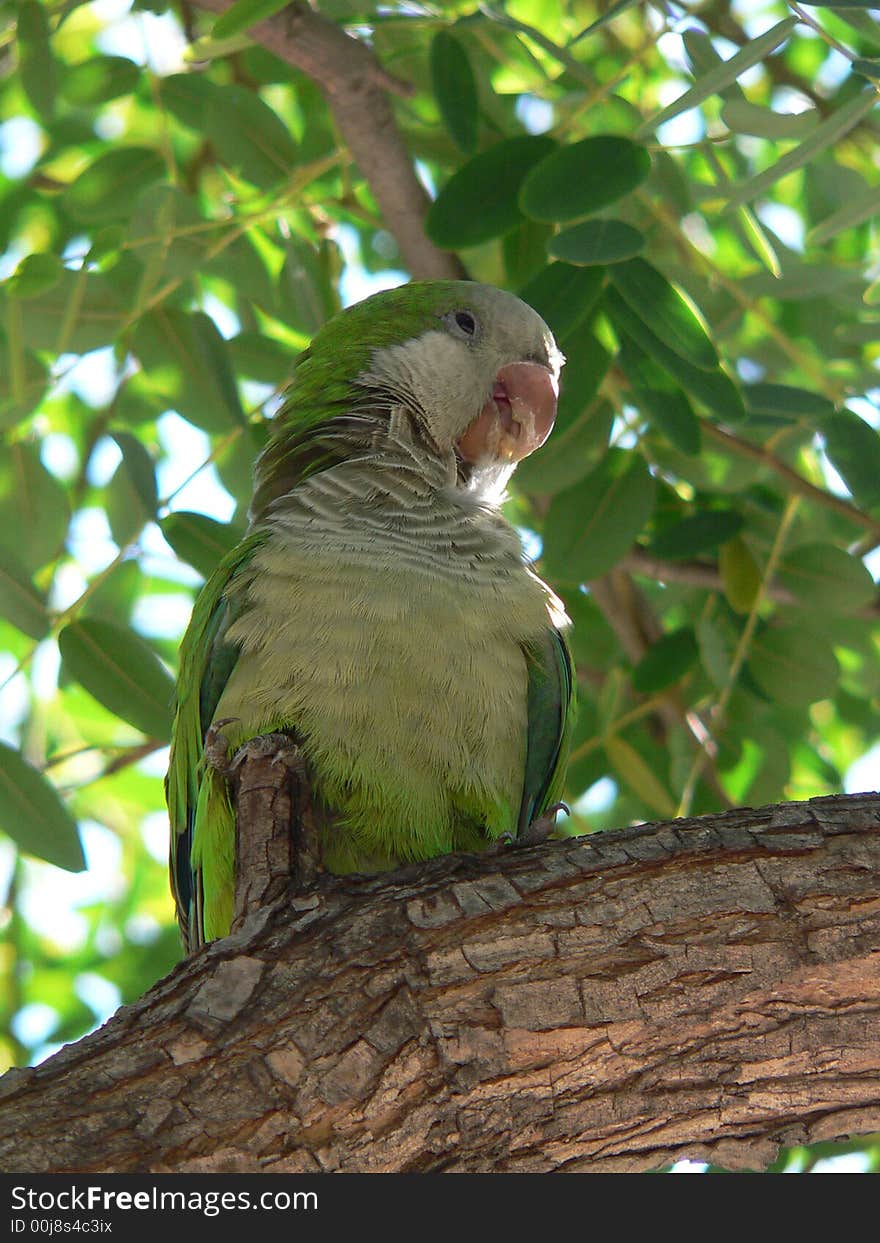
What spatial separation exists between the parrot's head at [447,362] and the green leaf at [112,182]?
0.75 metres

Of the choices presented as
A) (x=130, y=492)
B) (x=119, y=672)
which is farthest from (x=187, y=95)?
(x=119, y=672)

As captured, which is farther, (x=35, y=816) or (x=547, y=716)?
(x=547, y=716)

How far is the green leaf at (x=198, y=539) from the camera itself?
3.60 metres

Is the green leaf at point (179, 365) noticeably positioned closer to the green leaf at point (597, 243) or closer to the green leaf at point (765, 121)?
the green leaf at point (597, 243)

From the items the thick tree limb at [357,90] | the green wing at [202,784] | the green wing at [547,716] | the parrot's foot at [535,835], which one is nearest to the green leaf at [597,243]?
the thick tree limb at [357,90]

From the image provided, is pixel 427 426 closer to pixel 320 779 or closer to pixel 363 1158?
pixel 320 779

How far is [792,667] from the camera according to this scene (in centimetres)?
384

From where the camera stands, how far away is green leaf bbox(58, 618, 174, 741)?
11.2 ft

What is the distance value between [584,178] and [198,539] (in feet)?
4.50

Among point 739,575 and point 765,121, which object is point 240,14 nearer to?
point 765,121

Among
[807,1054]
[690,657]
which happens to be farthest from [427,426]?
[807,1054]

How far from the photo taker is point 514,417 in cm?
374

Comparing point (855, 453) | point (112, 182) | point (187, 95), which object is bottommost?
point (855, 453)

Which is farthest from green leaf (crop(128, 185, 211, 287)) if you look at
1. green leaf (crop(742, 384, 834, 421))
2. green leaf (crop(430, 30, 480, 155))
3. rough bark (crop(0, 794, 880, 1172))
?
rough bark (crop(0, 794, 880, 1172))
